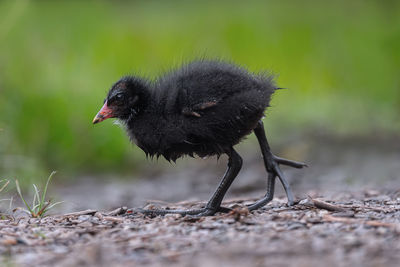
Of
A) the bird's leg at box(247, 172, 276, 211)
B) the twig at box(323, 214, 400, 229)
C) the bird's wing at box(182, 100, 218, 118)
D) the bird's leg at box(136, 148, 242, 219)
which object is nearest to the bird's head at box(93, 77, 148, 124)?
the bird's wing at box(182, 100, 218, 118)

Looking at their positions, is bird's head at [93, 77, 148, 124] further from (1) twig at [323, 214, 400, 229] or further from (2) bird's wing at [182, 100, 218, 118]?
(1) twig at [323, 214, 400, 229]

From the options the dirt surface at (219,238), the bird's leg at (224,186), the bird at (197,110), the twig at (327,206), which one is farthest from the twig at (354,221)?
the bird's leg at (224,186)

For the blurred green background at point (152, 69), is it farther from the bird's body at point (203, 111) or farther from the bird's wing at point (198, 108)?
the bird's wing at point (198, 108)

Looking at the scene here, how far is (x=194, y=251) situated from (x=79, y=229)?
985mm

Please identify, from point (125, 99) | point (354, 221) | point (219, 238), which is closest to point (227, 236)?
point (219, 238)

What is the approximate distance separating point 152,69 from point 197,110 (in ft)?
22.1

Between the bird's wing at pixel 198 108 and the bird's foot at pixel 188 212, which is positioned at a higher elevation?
the bird's wing at pixel 198 108

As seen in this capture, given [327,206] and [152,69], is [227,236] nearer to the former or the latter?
[327,206]

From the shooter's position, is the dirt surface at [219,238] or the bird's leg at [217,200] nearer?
the dirt surface at [219,238]

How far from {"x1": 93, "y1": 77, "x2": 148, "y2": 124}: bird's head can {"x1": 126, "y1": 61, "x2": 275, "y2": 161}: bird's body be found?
133 mm

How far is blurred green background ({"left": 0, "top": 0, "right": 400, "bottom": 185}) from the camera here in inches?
337

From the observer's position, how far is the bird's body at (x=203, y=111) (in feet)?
13.8

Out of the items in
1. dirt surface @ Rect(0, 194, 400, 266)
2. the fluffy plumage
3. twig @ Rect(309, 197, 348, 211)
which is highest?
the fluffy plumage

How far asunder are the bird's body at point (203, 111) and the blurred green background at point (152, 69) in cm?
87
